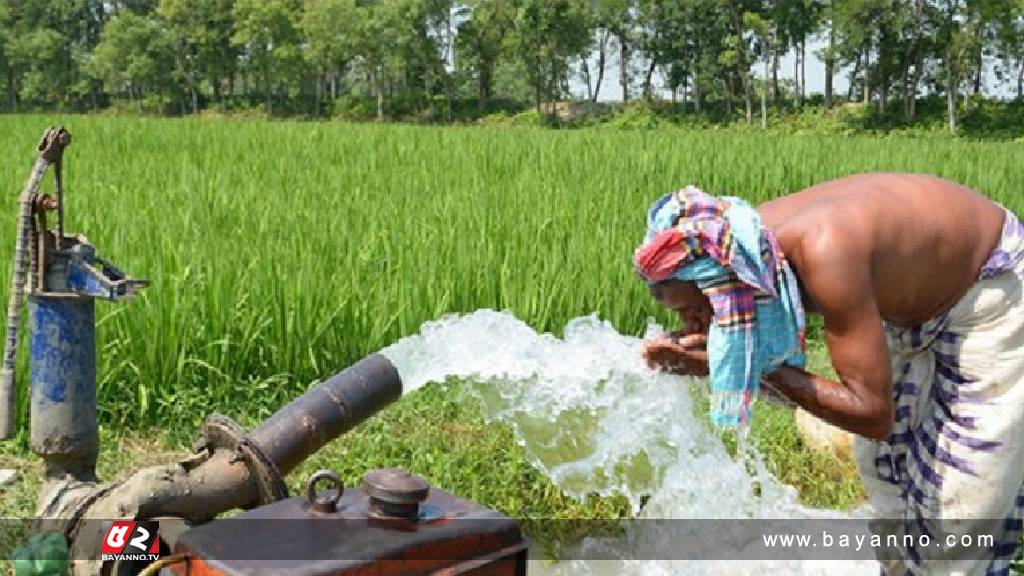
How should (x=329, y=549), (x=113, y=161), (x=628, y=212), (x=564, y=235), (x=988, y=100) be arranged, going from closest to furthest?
(x=329, y=549) → (x=564, y=235) → (x=628, y=212) → (x=113, y=161) → (x=988, y=100)

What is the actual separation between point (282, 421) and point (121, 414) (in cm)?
223

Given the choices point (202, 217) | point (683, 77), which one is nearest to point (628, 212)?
point (202, 217)

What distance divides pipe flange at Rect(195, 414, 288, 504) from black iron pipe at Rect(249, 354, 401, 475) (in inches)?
0.8

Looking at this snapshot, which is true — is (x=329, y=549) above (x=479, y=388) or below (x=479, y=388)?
above

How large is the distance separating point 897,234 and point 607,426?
1.25 meters

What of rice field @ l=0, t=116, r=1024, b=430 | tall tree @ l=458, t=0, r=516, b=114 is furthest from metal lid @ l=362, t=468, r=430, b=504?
tall tree @ l=458, t=0, r=516, b=114

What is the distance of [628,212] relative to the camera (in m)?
6.20

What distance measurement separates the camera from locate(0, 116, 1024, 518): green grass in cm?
338

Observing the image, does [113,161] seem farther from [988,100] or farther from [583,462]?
[988,100]

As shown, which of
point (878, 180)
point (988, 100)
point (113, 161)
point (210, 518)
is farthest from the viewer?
point (988, 100)

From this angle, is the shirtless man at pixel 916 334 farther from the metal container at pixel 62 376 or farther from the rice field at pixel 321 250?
the rice field at pixel 321 250

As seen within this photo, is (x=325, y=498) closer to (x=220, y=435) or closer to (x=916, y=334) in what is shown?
(x=220, y=435)

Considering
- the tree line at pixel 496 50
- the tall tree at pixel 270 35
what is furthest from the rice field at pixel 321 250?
the tall tree at pixel 270 35

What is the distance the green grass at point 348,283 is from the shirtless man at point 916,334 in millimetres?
1288
